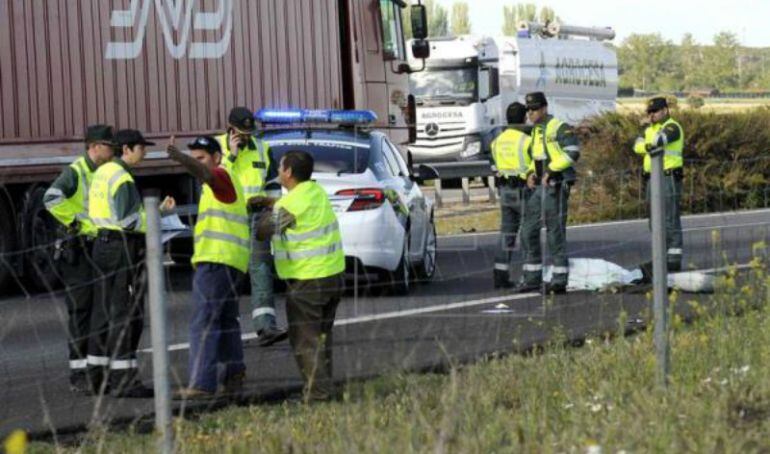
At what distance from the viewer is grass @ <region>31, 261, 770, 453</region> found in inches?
272

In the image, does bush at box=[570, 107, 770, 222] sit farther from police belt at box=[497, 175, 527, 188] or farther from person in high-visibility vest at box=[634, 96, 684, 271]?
police belt at box=[497, 175, 527, 188]

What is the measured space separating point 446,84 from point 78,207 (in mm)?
28865

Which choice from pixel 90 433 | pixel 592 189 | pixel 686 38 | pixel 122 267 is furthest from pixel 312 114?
pixel 686 38

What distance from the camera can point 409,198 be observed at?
16656 millimetres

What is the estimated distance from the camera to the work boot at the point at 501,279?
1652cm

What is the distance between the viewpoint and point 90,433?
808 cm

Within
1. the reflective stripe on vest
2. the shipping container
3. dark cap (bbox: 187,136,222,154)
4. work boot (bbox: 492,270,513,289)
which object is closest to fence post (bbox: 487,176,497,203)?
the shipping container

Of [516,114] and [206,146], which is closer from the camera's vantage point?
[206,146]

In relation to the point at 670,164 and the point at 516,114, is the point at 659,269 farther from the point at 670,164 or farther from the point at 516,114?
the point at 670,164

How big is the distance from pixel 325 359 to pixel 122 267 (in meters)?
1.54

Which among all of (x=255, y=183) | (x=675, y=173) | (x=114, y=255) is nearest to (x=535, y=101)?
(x=675, y=173)

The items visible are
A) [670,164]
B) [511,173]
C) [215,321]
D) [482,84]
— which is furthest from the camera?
[482,84]

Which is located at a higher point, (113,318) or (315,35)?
(315,35)

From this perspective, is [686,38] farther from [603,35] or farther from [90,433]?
[90,433]
